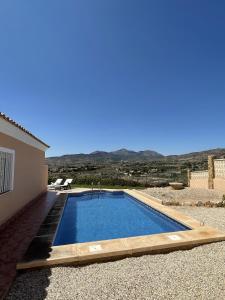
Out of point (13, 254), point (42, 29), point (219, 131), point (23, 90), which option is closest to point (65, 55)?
point (42, 29)

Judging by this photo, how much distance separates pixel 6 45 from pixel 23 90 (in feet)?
14.1

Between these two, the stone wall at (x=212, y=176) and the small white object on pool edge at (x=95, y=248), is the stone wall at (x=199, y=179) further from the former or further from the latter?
the small white object on pool edge at (x=95, y=248)

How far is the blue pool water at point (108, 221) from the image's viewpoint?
7855 millimetres

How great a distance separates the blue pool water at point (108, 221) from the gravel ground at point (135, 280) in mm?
→ 2120

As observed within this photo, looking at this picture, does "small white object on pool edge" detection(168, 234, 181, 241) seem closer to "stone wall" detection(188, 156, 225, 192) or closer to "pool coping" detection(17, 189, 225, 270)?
"pool coping" detection(17, 189, 225, 270)

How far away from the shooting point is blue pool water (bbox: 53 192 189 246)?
7.85 m

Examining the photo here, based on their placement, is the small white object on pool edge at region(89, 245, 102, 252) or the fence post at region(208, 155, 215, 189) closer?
the small white object on pool edge at region(89, 245, 102, 252)

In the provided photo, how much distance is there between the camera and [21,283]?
4262 mm

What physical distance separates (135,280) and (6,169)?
6544 mm

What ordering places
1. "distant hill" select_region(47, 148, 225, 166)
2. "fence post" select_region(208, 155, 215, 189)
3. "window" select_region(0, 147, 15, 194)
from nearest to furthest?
"window" select_region(0, 147, 15, 194) < "fence post" select_region(208, 155, 215, 189) < "distant hill" select_region(47, 148, 225, 166)

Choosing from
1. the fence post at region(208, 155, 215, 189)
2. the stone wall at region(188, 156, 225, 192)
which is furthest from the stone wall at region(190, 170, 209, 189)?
the fence post at region(208, 155, 215, 189)

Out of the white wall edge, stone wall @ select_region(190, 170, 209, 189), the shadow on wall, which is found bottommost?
the shadow on wall

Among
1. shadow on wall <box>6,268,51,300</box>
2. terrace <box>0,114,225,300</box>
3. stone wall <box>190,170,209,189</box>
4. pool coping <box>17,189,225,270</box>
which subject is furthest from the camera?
stone wall <box>190,170,209,189</box>

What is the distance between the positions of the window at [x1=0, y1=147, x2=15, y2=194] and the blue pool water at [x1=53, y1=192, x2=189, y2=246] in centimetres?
262
